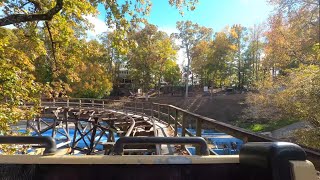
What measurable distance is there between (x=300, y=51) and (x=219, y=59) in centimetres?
2638

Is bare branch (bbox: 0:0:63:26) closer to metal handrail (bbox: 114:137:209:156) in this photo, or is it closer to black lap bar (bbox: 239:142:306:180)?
metal handrail (bbox: 114:137:209:156)

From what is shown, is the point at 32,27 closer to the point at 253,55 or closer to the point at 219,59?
the point at 219,59

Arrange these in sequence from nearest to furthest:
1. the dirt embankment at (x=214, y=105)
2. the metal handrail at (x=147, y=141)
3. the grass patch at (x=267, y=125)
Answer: the metal handrail at (x=147, y=141)
the grass patch at (x=267, y=125)
the dirt embankment at (x=214, y=105)

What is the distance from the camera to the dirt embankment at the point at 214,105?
4088cm

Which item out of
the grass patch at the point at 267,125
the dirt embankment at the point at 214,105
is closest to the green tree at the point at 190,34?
the dirt embankment at the point at 214,105

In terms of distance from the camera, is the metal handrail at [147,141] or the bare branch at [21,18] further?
the bare branch at [21,18]

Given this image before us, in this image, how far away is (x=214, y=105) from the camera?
→ 43.9 metres

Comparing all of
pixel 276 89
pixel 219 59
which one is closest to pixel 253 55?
pixel 219 59

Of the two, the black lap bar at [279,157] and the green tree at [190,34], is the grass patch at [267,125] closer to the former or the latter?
the green tree at [190,34]

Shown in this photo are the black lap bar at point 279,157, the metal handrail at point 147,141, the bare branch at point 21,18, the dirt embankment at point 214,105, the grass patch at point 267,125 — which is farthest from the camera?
the dirt embankment at point 214,105

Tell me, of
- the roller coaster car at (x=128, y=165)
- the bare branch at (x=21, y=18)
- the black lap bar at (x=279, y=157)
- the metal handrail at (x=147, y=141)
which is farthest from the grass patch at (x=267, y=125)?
the black lap bar at (x=279, y=157)

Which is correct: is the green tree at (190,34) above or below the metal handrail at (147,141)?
above

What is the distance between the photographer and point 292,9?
1533 cm

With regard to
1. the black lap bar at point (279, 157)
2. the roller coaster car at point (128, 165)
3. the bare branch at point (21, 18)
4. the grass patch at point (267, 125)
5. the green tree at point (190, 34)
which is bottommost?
the grass patch at point (267, 125)
